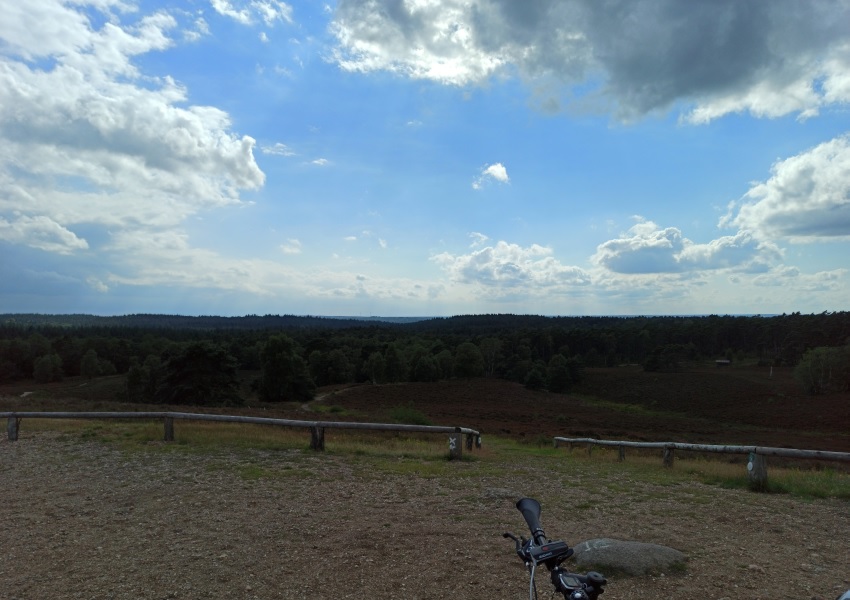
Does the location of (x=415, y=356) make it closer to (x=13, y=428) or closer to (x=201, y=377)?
(x=201, y=377)

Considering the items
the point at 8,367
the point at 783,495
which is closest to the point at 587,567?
the point at 783,495

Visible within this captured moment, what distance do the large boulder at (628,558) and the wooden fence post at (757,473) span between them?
4711mm

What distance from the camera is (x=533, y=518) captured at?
9.23 feet

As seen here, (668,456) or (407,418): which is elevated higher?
(668,456)

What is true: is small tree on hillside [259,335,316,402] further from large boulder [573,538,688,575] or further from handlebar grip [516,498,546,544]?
handlebar grip [516,498,546,544]

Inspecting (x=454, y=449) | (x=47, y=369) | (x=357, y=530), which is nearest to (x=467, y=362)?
(x=47, y=369)

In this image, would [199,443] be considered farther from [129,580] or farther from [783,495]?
[783,495]

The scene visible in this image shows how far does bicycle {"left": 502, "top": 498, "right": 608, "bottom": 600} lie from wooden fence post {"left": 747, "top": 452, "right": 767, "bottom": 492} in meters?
8.26

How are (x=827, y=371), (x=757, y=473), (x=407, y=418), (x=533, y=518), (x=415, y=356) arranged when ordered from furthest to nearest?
(x=415, y=356), (x=827, y=371), (x=407, y=418), (x=757, y=473), (x=533, y=518)

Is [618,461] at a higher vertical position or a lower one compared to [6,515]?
lower

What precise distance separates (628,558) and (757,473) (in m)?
5.41

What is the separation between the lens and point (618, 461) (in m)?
14.0

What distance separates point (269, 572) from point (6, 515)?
445 centimetres

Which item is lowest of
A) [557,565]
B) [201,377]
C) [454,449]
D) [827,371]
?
[827,371]
